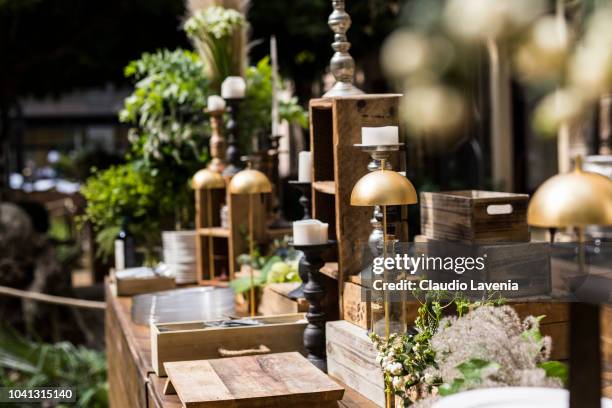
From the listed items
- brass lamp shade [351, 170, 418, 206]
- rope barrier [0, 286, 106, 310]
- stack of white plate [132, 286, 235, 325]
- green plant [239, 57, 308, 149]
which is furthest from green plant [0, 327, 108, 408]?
brass lamp shade [351, 170, 418, 206]

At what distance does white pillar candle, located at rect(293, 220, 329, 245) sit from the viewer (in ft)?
6.64

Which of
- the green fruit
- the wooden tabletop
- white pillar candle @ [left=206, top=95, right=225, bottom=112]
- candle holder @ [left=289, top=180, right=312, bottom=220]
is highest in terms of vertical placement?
white pillar candle @ [left=206, top=95, right=225, bottom=112]

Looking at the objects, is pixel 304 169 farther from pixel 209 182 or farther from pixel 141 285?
pixel 141 285

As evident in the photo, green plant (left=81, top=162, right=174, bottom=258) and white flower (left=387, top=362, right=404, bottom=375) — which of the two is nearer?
white flower (left=387, top=362, right=404, bottom=375)

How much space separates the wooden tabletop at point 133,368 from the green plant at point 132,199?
1.02ft

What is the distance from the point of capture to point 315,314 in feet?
6.89

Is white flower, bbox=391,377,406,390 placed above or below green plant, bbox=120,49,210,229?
below

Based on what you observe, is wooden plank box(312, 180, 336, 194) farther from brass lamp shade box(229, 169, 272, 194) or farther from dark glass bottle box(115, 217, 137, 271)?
dark glass bottle box(115, 217, 137, 271)

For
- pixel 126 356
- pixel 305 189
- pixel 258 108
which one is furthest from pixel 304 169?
pixel 258 108

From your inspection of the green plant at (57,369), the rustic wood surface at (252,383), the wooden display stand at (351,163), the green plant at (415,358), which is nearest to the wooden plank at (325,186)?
the wooden display stand at (351,163)

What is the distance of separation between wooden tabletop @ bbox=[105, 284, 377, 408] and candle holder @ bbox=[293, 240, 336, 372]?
0.14 meters

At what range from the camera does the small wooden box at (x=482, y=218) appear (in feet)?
6.32

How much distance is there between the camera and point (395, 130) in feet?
6.44

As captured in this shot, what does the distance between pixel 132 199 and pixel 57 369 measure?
1.95m
